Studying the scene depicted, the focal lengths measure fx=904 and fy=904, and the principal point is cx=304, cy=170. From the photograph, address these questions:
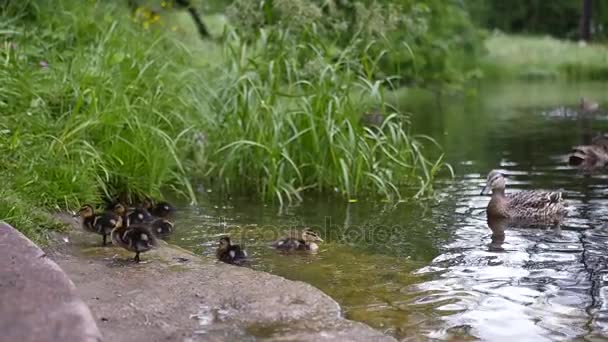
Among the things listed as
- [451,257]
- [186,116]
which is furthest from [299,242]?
[186,116]

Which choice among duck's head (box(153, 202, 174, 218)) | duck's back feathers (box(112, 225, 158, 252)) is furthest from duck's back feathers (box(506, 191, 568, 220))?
duck's back feathers (box(112, 225, 158, 252))

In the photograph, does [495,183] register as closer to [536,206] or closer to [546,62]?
[536,206]

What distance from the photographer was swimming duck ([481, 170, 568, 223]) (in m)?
7.97

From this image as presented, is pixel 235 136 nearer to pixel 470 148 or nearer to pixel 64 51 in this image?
pixel 64 51

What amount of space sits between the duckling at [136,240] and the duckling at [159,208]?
1.77m

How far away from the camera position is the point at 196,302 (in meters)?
4.97

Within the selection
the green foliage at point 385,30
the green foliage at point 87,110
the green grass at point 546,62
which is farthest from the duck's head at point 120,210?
the green grass at point 546,62

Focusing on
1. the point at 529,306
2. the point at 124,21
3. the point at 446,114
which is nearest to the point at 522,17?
the point at 446,114

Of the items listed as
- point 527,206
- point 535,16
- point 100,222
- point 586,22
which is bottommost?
point 535,16

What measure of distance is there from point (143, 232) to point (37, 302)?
6.02 ft

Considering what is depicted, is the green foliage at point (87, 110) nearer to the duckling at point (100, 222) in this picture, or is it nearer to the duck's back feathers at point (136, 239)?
the duckling at point (100, 222)

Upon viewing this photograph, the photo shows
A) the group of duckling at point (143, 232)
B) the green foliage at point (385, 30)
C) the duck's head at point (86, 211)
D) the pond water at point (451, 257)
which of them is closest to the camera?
the pond water at point (451, 257)

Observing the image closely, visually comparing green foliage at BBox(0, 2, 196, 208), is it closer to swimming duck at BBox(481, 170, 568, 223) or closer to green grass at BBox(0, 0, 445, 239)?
green grass at BBox(0, 0, 445, 239)

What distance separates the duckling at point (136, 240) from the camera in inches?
229
